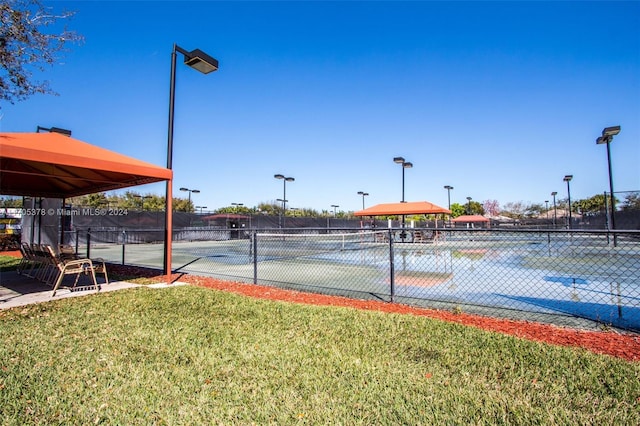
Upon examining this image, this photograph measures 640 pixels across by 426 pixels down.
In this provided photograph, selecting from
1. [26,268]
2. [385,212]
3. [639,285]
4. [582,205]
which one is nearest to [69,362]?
[26,268]

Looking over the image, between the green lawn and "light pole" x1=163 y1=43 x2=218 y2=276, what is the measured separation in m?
3.10

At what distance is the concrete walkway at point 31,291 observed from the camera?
5.53 metres

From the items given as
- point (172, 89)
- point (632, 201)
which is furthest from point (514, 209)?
point (172, 89)

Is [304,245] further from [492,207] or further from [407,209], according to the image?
[492,207]

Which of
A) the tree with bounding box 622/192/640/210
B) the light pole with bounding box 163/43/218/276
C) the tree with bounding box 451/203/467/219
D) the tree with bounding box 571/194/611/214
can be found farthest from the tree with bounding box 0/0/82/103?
the tree with bounding box 451/203/467/219

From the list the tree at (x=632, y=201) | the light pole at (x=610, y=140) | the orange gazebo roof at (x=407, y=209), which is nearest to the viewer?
the light pole at (x=610, y=140)

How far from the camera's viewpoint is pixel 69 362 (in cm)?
312

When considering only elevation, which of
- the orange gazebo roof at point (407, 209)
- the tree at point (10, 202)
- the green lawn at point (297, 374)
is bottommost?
the green lawn at point (297, 374)

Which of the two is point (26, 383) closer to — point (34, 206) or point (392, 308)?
point (392, 308)

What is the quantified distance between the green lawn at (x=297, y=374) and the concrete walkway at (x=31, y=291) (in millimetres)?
1316

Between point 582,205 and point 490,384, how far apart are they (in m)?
75.1

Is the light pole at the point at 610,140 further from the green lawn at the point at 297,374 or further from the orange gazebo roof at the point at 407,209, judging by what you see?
the green lawn at the point at 297,374

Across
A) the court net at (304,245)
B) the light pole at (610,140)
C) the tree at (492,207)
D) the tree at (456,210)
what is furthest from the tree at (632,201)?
the tree at (492,207)

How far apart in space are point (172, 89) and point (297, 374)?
24.0 ft
